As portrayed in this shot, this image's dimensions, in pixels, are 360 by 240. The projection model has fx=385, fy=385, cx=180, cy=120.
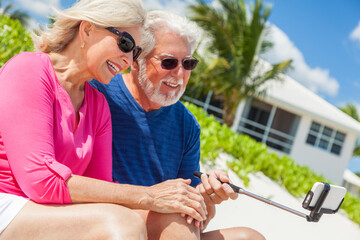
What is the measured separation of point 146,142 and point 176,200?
647 mm

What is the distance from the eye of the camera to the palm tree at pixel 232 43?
1398 centimetres

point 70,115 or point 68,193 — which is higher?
point 70,115

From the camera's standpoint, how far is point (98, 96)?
2002mm

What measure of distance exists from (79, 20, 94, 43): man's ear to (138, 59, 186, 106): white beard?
0.72 m

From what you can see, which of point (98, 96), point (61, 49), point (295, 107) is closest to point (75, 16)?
point (61, 49)

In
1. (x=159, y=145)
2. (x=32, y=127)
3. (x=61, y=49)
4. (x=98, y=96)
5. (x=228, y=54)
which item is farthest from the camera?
(x=228, y=54)

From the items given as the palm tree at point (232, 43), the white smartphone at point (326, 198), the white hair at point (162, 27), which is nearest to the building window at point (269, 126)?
the palm tree at point (232, 43)

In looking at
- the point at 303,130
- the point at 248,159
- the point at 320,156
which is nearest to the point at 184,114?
the point at 248,159

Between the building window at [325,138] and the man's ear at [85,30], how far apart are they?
Result: 2112 centimetres

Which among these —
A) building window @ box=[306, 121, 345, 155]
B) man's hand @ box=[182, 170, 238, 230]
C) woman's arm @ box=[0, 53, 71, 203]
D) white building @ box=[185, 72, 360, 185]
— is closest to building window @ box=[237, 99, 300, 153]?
white building @ box=[185, 72, 360, 185]

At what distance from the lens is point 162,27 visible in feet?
8.00

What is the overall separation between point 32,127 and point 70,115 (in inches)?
10.3

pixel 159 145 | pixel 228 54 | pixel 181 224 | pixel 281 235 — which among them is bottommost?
pixel 281 235

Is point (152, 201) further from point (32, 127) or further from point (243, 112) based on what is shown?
point (243, 112)
